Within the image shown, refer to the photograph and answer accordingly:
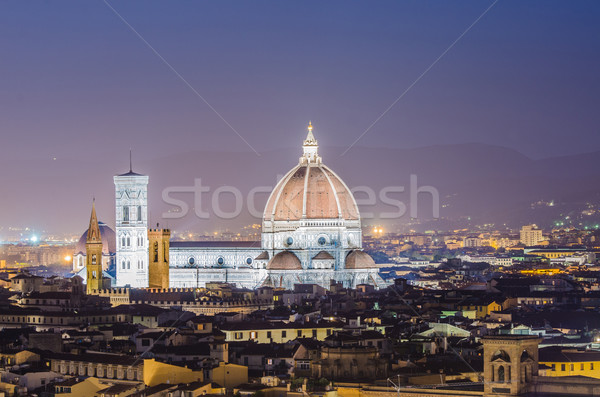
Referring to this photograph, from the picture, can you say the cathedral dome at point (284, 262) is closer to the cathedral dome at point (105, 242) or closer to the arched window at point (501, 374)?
the cathedral dome at point (105, 242)

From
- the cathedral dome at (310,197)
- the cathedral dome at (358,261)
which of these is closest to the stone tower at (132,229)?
the cathedral dome at (310,197)

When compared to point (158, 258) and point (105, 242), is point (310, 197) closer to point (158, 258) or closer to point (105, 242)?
point (158, 258)

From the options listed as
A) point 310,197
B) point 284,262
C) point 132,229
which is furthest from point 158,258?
point 310,197

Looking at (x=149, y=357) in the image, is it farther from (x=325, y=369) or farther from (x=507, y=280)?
(x=507, y=280)

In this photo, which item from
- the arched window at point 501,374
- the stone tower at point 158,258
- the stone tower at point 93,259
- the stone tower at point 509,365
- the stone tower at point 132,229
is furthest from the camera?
the stone tower at point 132,229

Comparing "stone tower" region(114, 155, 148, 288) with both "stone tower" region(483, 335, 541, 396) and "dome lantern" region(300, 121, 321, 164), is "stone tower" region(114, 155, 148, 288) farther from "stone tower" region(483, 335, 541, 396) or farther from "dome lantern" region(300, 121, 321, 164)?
"stone tower" region(483, 335, 541, 396)

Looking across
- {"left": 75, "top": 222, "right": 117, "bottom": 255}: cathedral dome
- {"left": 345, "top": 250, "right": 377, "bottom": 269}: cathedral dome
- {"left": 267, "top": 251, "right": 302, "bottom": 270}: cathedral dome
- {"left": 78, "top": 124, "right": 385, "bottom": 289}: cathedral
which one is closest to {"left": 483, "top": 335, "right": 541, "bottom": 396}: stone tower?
{"left": 78, "top": 124, "right": 385, "bottom": 289}: cathedral
